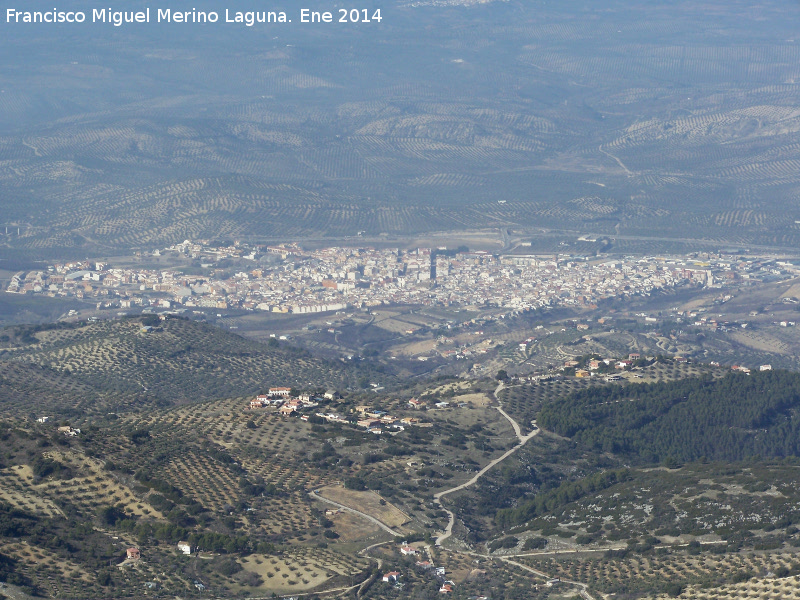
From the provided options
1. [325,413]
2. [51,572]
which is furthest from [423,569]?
[325,413]

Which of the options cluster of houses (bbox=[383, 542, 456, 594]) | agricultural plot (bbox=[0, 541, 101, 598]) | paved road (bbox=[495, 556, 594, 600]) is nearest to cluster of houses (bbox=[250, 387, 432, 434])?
cluster of houses (bbox=[383, 542, 456, 594])

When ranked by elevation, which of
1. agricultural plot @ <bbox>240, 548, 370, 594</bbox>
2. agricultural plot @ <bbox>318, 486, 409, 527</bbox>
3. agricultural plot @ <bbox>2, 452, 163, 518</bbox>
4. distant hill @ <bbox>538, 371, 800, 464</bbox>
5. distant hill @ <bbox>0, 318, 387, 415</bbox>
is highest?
agricultural plot @ <bbox>2, 452, 163, 518</bbox>

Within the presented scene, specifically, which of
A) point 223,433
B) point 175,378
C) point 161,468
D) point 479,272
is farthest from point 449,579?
point 479,272

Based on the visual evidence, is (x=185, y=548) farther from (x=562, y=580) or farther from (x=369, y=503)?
(x=562, y=580)

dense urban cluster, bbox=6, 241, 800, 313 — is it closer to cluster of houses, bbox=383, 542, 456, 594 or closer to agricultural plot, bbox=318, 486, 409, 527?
agricultural plot, bbox=318, 486, 409, 527

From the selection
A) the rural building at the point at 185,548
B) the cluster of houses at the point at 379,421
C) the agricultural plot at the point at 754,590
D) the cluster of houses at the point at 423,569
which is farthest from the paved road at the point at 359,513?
the agricultural plot at the point at 754,590

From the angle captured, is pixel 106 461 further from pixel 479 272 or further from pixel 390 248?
pixel 390 248
